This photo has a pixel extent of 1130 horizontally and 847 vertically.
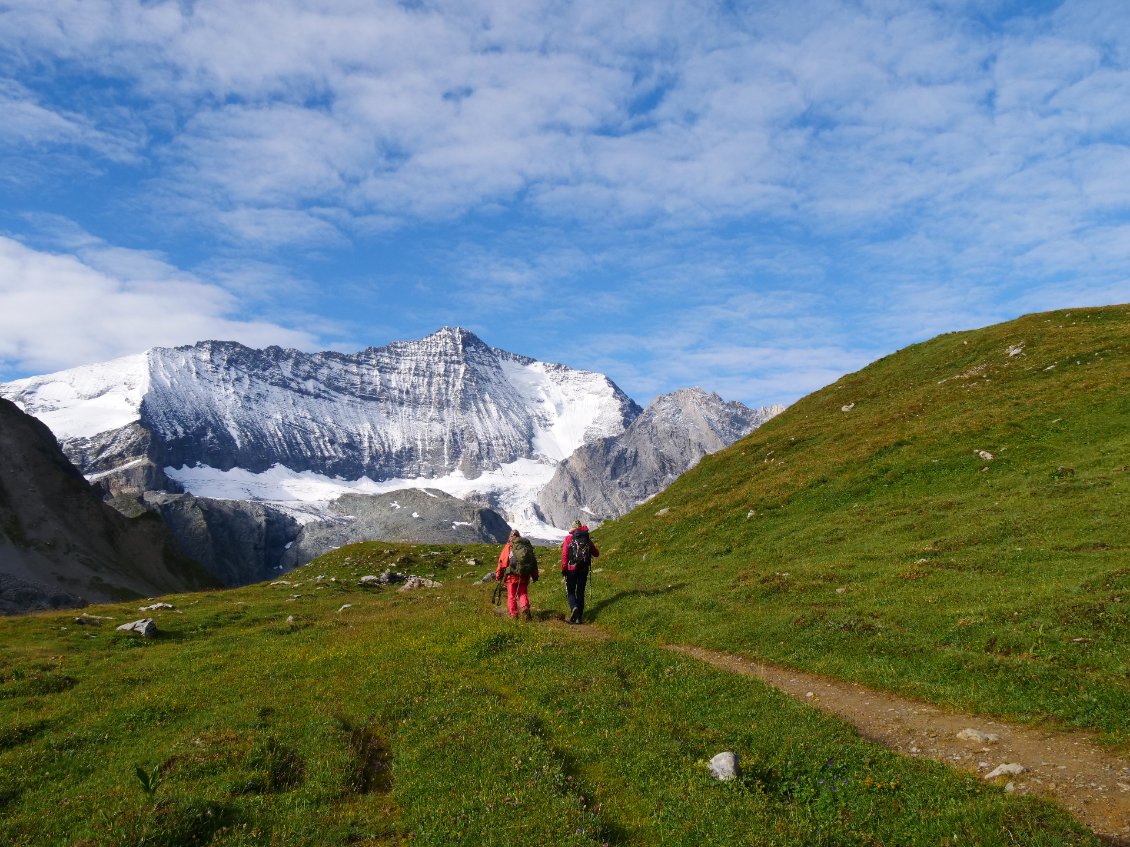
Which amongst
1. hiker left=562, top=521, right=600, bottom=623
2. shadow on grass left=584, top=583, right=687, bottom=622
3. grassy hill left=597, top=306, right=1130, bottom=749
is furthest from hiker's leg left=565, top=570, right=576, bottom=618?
grassy hill left=597, top=306, right=1130, bottom=749

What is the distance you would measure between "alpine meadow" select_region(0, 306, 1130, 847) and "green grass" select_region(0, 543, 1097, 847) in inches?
2.6

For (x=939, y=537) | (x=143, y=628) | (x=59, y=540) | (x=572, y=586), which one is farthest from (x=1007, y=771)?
(x=59, y=540)

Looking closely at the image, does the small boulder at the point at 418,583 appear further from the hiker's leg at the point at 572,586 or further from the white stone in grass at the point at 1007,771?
the white stone in grass at the point at 1007,771

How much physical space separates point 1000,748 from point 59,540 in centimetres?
15571

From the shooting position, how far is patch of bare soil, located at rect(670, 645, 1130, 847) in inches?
429

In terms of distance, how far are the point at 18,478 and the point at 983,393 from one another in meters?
160

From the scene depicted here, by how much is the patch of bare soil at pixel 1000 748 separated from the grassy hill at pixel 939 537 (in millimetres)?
584

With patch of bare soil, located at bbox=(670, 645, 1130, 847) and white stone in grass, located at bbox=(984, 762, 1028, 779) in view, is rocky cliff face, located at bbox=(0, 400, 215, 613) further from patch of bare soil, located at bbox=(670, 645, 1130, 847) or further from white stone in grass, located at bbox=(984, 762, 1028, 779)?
white stone in grass, located at bbox=(984, 762, 1028, 779)

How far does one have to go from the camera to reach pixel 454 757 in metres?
14.1

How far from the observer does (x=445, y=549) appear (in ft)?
222

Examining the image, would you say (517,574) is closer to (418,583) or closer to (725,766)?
(725,766)

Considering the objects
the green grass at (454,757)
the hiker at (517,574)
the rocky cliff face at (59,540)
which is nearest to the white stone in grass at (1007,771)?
the green grass at (454,757)

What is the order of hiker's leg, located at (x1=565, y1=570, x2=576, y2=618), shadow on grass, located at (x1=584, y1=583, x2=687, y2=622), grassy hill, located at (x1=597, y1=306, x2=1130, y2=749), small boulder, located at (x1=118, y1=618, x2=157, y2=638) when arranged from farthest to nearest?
small boulder, located at (x1=118, y1=618, x2=157, y2=638), shadow on grass, located at (x1=584, y1=583, x2=687, y2=622), hiker's leg, located at (x1=565, y1=570, x2=576, y2=618), grassy hill, located at (x1=597, y1=306, x2=1130, y2=749)

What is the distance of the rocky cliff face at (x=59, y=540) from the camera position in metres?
115
